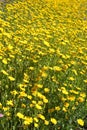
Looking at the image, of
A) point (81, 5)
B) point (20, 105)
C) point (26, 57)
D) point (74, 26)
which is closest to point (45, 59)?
point (26, 57)

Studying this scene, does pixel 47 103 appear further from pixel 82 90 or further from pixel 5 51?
pixel 5 51

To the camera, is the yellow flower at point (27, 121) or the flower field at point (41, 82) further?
the flower field at point (41, 82)

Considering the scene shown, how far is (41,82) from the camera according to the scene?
16.8ft

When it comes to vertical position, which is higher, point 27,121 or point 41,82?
point 27,121

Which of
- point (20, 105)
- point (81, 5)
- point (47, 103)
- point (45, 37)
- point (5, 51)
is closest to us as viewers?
point (20, 105)

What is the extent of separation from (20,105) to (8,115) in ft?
1.42

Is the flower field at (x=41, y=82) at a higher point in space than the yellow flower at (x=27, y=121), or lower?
lower

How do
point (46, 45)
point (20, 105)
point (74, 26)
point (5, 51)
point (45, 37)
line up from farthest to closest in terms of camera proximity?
point (74, 26) → point (45, 37) → point (46, 45) → point (5, 51) → point (20, 105)

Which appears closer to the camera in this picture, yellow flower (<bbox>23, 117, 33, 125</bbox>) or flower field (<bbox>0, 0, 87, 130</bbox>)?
yellow flower (<bbox>23, 117, 33, 125</bbox>)

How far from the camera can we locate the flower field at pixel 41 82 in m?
4.35

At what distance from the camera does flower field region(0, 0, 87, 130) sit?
435 cm

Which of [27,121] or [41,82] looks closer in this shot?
[27,121]

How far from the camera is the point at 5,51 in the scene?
5.63 meters

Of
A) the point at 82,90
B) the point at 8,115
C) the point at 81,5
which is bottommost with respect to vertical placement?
the point at 81,5
